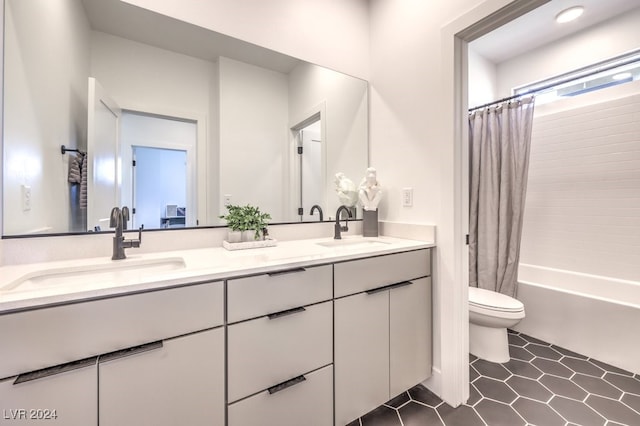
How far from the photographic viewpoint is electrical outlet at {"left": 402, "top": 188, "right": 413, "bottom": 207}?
5.50ft

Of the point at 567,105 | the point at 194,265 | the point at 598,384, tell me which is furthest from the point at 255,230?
the point at 567,105

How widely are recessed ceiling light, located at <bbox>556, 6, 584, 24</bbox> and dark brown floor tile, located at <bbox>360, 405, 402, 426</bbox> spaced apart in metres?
3.16

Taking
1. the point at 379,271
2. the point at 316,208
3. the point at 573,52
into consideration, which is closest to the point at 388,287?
the point at 379,271

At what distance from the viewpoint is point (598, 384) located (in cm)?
159

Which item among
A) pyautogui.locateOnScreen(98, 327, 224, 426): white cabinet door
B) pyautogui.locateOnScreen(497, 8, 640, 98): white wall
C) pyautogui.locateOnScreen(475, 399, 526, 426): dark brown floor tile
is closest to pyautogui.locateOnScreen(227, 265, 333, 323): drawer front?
pyautogui.locateOnScreen(98, 327, 224, 426): white cabinet door

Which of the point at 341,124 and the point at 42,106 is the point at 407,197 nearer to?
the point at 341,124

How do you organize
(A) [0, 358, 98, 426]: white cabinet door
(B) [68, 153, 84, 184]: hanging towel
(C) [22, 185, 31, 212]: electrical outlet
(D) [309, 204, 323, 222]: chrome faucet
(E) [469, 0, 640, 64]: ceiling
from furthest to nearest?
(E) [469, 0, 640, 64]: ceiling, (D) [309, 204, 323, 222]: chrome faucet, (B) [68, 153, 84, 184]: hanging towel, (C) [22, 185, 31, 212]: electrical outlet, (A) [0, 358, 98, 426]: white cabinet door

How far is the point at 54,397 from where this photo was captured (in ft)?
2.26

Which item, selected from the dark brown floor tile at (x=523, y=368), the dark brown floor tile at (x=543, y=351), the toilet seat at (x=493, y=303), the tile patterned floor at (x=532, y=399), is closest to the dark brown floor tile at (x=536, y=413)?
the tile patterned floor at (x=532, y=399)

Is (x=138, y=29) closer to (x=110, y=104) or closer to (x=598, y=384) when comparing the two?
(x=110, y=104)

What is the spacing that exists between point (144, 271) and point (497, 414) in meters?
1.79

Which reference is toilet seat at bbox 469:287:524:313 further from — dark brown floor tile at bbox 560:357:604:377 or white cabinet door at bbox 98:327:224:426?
white cabinet door at bbox 98:327:224:426

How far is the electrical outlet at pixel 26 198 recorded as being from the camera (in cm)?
104

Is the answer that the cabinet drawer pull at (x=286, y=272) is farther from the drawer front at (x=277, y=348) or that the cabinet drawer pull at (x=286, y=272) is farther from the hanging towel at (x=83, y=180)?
the hanging towel at (x=83, y=180)
